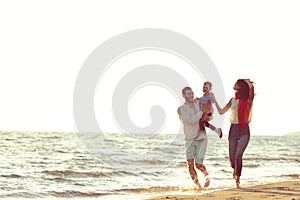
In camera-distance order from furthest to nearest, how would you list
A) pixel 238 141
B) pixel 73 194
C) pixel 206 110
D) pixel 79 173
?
pixel 79 173
pixel 73 194
pixel 206 110
pixel 238 141

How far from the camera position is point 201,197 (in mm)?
8812

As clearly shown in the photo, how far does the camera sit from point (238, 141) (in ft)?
32.7

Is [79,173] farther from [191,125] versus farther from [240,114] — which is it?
[240,114]

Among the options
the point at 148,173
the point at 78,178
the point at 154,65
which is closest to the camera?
the point at 154,65

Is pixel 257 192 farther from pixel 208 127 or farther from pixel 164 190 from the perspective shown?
pixel 164 190

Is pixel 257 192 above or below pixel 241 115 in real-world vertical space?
below

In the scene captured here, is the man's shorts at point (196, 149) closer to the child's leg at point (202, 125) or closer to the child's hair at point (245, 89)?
the child's leg at point (202, 125)

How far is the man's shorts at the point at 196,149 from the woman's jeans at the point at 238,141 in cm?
59

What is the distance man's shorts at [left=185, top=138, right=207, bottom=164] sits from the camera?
10.3m

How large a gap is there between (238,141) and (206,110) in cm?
87

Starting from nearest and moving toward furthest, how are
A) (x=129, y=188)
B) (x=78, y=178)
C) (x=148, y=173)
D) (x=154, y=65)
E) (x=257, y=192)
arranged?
1. (x=257, y=192)
2. (x=129, y=188)
3. (x=154, y=65)
4. (x=78, y=178)
5. (x=148, y=173)

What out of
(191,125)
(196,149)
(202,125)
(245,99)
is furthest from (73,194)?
(245,99)

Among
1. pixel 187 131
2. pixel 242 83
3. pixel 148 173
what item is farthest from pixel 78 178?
pixel 242 83

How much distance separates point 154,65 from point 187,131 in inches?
197
